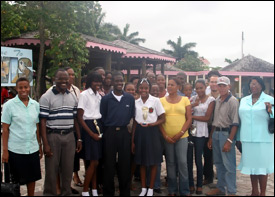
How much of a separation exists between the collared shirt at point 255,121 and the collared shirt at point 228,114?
0.09 metres

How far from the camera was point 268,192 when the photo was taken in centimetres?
452

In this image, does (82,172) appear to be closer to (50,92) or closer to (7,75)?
(50,92)

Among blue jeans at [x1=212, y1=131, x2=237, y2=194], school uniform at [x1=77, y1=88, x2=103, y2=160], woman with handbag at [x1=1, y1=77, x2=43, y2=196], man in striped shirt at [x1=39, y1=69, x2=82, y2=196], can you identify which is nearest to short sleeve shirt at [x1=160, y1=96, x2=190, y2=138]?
blue jeans at [x1=212, y1=131, x2=237, y2=194]

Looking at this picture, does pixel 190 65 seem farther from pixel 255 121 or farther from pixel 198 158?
pixel 255 121

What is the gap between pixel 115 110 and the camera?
3889 mm

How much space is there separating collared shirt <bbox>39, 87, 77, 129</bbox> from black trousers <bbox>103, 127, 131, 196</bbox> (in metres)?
0.57

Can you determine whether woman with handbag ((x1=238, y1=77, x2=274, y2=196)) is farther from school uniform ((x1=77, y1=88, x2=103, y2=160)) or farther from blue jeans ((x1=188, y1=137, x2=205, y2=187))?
school uniform ((x1=77, y1=88, x2=103, y2=160))

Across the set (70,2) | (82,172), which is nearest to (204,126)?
(82,172)

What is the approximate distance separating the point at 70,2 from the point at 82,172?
6132mm

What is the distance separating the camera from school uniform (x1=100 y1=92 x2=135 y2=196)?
388 centimetres

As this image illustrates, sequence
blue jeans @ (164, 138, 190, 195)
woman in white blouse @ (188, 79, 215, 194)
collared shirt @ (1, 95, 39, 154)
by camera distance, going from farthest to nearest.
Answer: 1. woman in white blouse @ (188, 79, 215, 194)
2. blue jeans @ (164, 138, 190, 195)
3. collared shirt @ (1, 95, 39, 154)

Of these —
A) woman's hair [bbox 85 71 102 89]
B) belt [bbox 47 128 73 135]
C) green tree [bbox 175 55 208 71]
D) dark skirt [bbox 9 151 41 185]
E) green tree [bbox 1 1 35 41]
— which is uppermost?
green tree [bbox 175 55 208 71]

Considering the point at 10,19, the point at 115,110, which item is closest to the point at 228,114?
the point at 115,110

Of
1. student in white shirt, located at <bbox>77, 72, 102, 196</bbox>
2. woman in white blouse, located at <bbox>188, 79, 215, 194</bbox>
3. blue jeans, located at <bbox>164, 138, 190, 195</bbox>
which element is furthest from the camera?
woman in white blouse, located at <bbox>188, 79, 215, 194</bbox>
